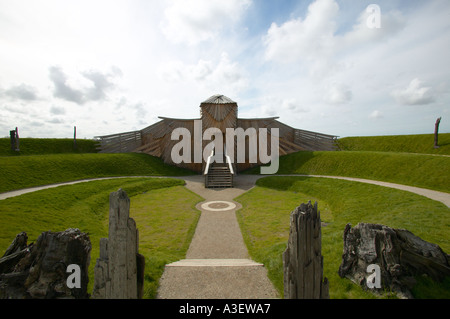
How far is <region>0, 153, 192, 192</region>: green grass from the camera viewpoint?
1497cm

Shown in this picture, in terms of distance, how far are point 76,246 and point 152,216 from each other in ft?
23.1

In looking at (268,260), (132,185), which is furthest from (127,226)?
(132,185)

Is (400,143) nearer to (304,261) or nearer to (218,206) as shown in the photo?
(218,206)

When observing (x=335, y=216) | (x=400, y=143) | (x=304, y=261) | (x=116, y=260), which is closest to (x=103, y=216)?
(x=116, y=260)

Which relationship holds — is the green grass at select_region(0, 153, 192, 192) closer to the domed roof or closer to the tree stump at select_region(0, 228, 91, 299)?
the domed roof

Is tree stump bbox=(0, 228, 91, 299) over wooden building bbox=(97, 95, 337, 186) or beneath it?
beneath

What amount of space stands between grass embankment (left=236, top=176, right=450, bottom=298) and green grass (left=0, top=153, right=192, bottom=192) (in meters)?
12.8

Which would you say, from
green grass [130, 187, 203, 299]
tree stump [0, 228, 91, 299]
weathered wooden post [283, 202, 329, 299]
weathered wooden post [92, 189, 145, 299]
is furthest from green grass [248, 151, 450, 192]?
tree stump [0, 228, 91, 299]

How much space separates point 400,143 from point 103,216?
32.8 m

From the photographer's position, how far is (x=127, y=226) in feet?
11.3

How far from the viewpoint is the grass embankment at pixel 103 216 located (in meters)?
6.97

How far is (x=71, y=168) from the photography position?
18.8m

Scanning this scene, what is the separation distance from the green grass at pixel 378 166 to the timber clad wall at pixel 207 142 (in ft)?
9.58

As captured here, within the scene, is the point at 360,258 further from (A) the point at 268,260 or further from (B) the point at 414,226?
(B) the point at 414,226
